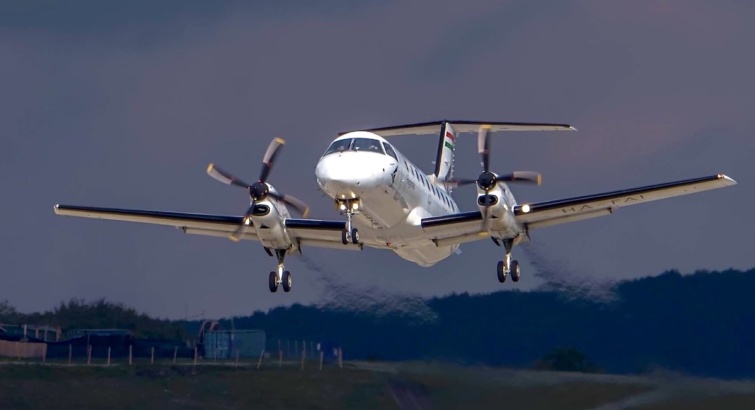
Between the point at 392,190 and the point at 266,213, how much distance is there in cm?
300

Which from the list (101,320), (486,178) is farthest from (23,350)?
(486,178)

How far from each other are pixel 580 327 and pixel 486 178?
4694 mm

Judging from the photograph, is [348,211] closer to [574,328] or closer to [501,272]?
[501,272]

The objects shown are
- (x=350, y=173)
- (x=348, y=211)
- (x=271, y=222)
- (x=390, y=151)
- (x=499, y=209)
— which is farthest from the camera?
(x=271, y=222)

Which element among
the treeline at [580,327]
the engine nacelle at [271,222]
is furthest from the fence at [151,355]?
the engine nacelle at [271,222]

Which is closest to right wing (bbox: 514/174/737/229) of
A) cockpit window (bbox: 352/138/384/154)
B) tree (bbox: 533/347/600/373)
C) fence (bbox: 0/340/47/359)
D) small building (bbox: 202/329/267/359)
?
tree (bbox: 533/347/600/373)

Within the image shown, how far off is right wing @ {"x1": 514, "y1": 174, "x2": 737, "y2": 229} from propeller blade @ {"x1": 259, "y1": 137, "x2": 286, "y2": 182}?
5340mm

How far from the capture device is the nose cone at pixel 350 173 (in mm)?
25297

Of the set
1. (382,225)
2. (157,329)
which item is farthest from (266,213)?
(157,329)

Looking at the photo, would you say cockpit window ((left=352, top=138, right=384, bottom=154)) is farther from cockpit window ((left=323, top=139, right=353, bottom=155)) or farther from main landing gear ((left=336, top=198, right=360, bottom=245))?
main landing gear ((left=336, top=198, right=360, bottom=245))

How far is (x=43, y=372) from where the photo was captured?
1218 inches

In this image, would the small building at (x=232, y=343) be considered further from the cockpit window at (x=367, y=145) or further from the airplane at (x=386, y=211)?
the cockpit window at (x=367, y=145)

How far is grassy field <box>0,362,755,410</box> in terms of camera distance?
2675cm

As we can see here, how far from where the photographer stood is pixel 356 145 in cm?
2603
